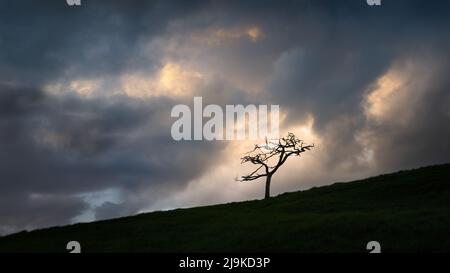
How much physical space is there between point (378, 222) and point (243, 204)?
91.1 feet

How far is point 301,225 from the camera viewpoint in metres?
38.8

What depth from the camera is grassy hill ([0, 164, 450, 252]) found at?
33.3m

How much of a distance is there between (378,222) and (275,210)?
749 inches

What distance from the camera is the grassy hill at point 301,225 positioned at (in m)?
33.3
